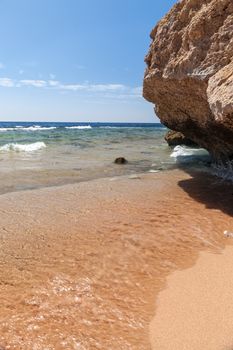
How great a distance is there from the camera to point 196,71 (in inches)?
296

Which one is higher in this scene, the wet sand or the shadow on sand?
the shadow on sand

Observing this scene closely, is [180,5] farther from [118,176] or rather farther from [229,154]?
[118,176]

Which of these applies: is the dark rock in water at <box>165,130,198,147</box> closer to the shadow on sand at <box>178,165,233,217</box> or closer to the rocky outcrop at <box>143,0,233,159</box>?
the rocky outcrop at <box>143,0,233,159</box>

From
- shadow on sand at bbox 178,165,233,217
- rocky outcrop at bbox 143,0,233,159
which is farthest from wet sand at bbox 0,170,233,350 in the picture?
rocky outcrop at bbox 143,0,233,159

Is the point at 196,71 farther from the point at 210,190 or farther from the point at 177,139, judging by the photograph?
the point at 177,139

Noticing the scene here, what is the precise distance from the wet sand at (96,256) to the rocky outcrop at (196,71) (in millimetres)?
1901

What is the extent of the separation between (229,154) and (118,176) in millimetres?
2953

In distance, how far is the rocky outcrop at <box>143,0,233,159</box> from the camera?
6.59 metres

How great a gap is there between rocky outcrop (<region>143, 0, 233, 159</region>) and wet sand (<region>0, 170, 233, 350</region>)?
1.90 meters

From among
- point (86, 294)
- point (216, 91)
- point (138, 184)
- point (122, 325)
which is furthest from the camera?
point (138, 184)

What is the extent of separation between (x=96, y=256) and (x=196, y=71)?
492 cm

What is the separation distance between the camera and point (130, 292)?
141 inches

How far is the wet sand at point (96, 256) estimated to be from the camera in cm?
297

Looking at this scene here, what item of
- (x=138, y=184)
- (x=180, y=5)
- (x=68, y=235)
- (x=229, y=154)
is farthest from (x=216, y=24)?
(x=68, y=235)
